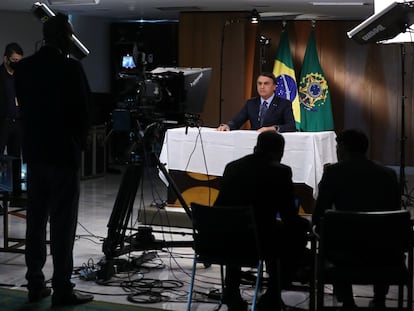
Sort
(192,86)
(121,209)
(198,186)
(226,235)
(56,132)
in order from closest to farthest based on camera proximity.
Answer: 1. (226,235)
2. (56,132)
3. (121,209)
4. (192,86)
5. (198,186)

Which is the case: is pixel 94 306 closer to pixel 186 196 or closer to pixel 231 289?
pixel 231 289

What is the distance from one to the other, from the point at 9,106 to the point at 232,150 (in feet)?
9.41

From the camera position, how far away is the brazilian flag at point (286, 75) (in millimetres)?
10727

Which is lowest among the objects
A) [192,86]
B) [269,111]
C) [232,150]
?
[232,150]

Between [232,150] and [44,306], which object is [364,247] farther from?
[232,150]

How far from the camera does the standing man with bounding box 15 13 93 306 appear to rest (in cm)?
396

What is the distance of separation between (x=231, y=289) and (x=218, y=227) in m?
0.59

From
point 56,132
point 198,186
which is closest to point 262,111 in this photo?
point 198,186

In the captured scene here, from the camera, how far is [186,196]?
21.5 feet

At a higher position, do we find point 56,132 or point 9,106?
point 9,106

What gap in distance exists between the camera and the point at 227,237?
373cm

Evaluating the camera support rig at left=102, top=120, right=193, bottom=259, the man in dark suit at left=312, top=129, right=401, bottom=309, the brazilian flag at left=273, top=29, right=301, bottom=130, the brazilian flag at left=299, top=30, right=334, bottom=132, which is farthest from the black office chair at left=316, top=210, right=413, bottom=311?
the brazilian flag at left=299, top=30, right=334, bottom=132

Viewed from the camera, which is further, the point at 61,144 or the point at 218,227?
the point at 61,144

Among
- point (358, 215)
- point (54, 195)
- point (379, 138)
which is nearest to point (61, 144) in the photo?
point (54, 195)
